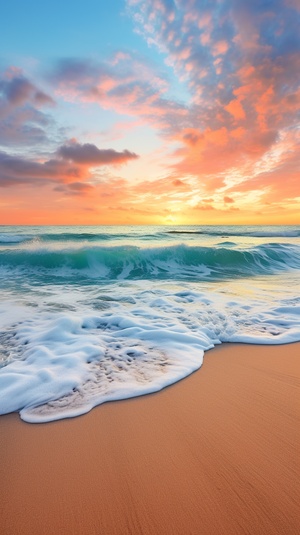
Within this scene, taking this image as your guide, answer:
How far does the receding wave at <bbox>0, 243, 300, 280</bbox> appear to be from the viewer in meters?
10.4

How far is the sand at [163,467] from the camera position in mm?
1262

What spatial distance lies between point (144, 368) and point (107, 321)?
146cm

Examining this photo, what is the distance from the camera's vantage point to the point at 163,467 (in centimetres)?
154

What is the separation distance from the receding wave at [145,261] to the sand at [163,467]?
7497 millimetres

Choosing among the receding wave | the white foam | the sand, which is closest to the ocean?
the white foam

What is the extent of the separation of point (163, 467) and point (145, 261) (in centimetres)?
1014

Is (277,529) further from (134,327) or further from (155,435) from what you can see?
(134,327)

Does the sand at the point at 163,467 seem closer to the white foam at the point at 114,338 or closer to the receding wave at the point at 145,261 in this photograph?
the white foam at the point at 114,338

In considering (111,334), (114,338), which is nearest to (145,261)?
(111,334)

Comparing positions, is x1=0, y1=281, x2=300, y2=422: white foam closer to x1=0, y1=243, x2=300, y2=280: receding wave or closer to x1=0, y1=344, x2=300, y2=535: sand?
x1=0, y1=344, x2=300, y2=535: sand

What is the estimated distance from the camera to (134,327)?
3.74 meters

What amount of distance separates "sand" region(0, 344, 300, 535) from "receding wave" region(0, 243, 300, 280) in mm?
7497

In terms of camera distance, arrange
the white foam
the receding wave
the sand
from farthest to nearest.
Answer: the receding wave < the white foam < the sand

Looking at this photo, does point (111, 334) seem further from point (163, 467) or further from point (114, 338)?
point (163, 467)
